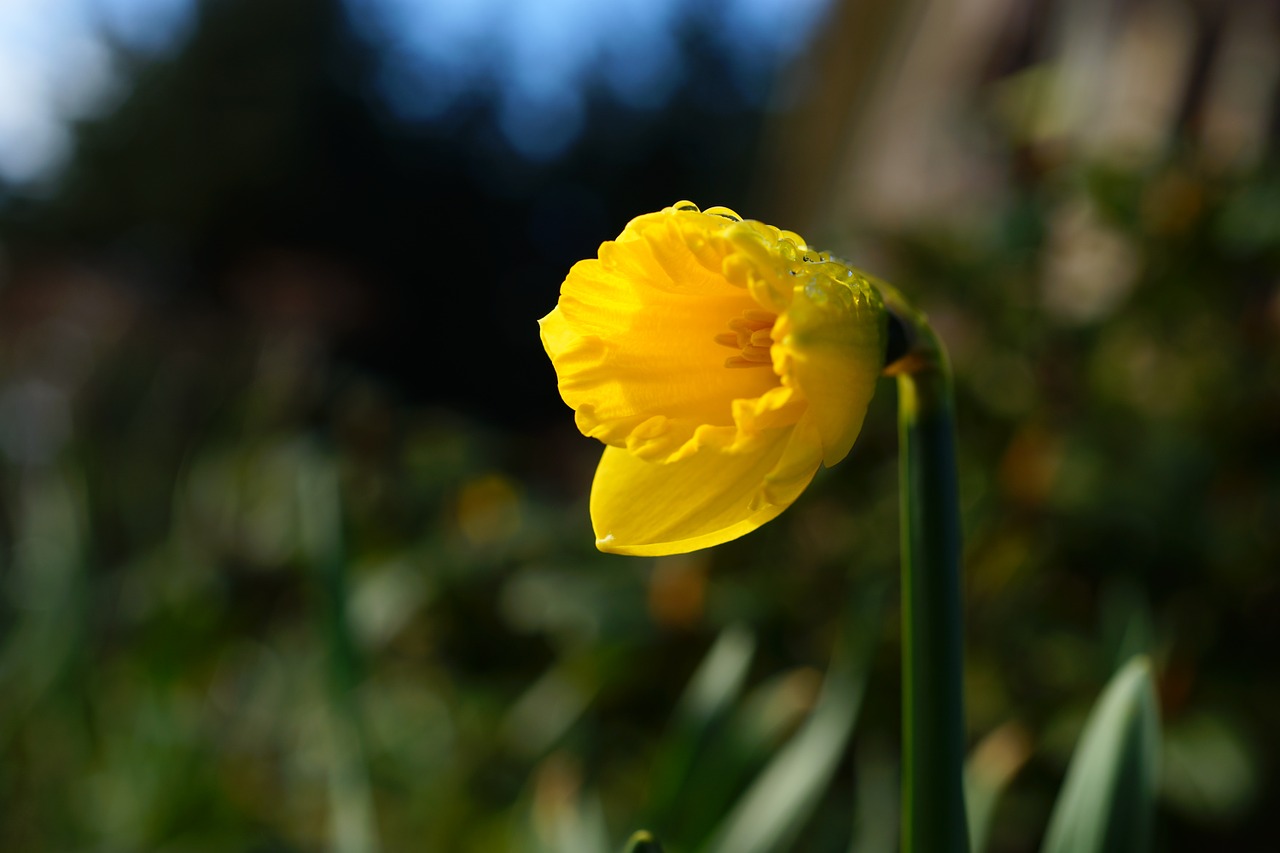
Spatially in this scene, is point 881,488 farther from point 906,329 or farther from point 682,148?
point 682,148

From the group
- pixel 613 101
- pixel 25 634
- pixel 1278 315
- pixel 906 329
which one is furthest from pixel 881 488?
pixel 613 101

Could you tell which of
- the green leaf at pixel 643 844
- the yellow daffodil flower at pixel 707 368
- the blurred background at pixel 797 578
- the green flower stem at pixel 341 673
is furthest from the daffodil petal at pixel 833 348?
the green flower stem at pixel 341 673

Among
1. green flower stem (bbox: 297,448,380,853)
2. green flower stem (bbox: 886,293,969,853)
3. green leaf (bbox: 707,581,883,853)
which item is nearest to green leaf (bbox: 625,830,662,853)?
green flower stem (bbox: 886,293,969,853)

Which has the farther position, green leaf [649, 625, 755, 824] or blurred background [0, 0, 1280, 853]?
blurred background [0, 0, 1280, 853]

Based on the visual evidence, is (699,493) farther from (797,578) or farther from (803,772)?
(797,578)

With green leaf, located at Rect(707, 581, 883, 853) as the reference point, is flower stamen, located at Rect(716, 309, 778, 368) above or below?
above

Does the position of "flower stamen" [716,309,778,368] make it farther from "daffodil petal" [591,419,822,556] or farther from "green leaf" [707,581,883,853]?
"green leaf" [707,581,883,853]
